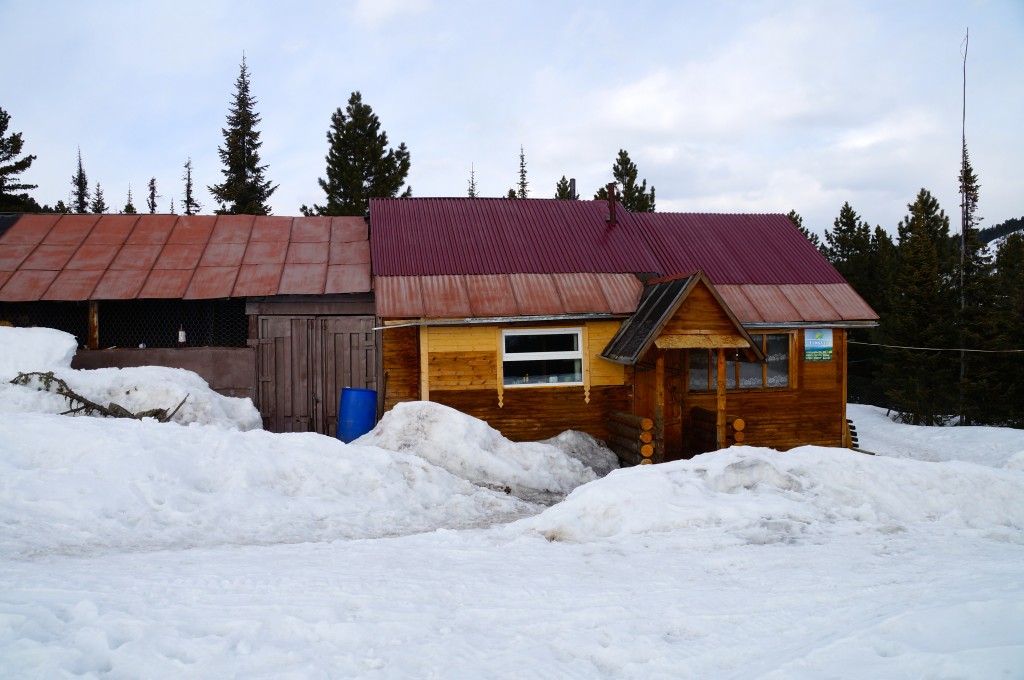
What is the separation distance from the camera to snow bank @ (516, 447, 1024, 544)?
7172 mm

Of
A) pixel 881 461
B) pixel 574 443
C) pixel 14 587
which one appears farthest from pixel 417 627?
pixel 574 443

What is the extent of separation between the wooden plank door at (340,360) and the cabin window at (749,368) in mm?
6891

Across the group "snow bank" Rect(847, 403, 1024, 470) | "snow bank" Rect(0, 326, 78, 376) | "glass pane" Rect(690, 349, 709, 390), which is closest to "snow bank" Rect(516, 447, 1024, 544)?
"glass pane" Rect(690, 349, 709, 390)

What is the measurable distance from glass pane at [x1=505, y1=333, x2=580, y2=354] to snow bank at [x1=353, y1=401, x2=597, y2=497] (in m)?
2.17

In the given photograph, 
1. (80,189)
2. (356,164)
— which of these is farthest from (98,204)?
(356,164)

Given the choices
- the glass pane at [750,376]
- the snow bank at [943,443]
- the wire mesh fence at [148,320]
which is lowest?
the snow bank at [943,443]

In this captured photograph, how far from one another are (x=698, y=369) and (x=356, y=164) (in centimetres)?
2576

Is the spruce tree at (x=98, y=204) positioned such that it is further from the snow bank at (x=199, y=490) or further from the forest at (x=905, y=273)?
the snow bank at (x=199, y=490)

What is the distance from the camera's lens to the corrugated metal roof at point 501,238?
14.2m

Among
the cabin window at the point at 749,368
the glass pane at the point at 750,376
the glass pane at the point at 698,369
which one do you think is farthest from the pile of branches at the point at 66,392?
the glass pane at the point at 750,376

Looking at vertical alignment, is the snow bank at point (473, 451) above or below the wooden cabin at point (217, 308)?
below

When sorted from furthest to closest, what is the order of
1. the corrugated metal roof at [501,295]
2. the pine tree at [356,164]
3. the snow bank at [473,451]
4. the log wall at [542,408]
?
1. the pine tree at [356,164]
2. the log wall at [542,408]
3. the corrugated metal roof at [501,295]
4. the snow bank at [473,451]

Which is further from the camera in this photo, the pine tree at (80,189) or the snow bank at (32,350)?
the pine tree at (80,189)

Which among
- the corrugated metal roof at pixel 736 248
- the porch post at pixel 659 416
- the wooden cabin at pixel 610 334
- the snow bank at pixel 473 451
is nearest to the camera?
the snow bank at pixel 473 451
